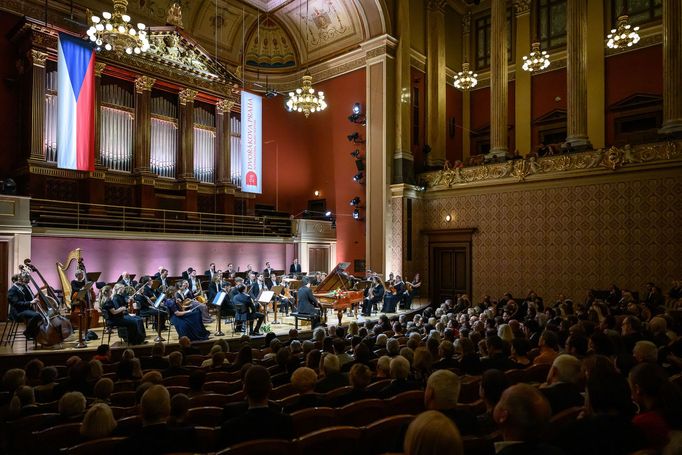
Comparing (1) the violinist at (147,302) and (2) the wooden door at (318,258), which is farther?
(2) the wooden door at (318,258)

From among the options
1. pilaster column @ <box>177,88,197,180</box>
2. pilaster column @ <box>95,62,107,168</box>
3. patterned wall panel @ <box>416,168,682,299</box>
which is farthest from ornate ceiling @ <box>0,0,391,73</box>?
patterned wall panel @ <box>416,168,682,299</box>

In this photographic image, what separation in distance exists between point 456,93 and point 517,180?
22.8 ft

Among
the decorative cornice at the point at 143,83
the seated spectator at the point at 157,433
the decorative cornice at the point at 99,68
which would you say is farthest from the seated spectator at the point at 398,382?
the decorative cornice at the point at 143,83

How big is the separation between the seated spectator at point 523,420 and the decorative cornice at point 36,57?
15564 mm

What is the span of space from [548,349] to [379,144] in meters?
12.8

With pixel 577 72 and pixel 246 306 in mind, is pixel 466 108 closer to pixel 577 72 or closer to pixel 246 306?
pixel 577 72

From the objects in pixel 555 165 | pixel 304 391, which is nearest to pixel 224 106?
pixel 555 165

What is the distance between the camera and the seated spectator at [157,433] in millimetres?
2338

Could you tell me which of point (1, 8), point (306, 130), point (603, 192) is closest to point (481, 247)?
point (603, 192)

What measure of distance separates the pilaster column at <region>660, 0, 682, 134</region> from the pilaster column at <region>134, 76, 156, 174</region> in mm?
15542

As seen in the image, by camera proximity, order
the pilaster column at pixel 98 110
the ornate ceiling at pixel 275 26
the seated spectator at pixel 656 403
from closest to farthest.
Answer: the seated spectator at pixel 656 403, the pilaster column at pixel 98 110, the ornate ceiling at pixel 275 26

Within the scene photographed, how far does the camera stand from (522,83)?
17.9 metres

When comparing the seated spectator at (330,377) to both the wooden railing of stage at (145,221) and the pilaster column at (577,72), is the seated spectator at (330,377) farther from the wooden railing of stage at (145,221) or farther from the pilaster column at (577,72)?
the pilaster column at (577,72)

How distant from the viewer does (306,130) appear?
20.0 metres
